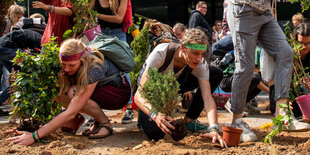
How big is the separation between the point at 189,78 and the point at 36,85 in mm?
1601

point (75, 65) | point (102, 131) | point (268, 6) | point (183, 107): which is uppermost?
point (268, 6)

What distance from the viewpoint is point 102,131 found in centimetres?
339

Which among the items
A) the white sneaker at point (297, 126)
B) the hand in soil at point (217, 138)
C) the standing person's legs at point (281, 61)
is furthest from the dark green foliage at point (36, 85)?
the white sneaker at point (297, 126)

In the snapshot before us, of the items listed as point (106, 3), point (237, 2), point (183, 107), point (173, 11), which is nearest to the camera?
point (237, 2)

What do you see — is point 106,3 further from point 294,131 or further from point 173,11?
point 173,11

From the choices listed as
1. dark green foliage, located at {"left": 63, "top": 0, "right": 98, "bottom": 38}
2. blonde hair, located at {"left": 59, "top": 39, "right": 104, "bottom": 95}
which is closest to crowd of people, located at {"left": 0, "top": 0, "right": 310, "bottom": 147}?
blonde hair, located at {"left": 59, "top": 39, "right": 104, "bottom": 95}

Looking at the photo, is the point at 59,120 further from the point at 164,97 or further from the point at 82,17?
the point at 82,17

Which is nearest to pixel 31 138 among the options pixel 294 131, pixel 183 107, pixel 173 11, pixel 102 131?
pixel 102 131

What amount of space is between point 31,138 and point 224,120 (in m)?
2.53

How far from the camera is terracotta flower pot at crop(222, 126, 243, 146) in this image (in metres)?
2.70

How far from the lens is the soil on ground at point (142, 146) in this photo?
8.62 feet

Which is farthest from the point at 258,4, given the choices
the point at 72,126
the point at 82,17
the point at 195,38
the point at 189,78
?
the point at 72,126

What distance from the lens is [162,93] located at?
8.49 ft

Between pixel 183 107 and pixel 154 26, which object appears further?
pixel 183 107
